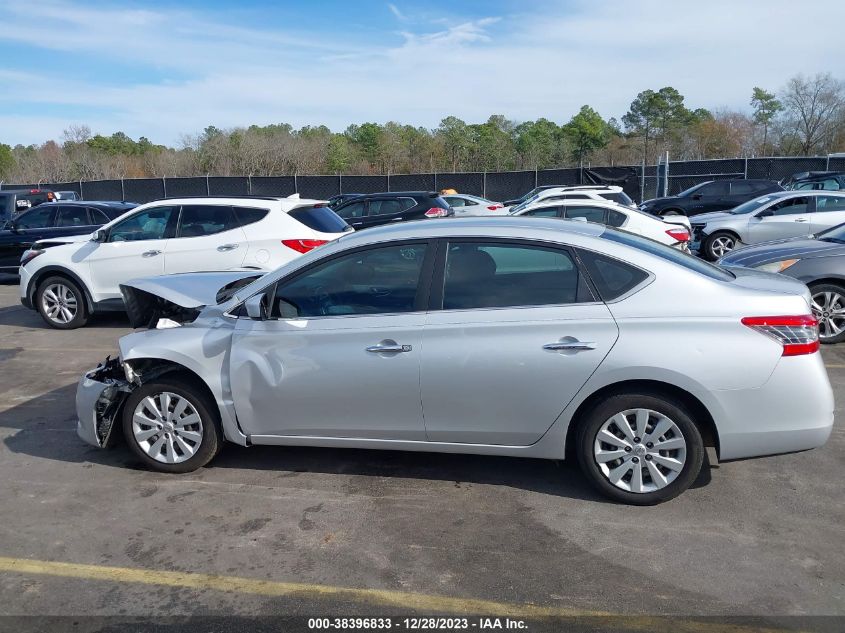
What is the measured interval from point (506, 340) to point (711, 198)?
18.9m

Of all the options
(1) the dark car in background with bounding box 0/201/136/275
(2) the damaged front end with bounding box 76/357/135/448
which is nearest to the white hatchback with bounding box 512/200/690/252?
(1) the dark car in background with bounding box 0/201/136/275

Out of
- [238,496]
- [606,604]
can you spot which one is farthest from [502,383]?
[238,496]

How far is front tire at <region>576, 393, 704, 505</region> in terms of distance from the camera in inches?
165

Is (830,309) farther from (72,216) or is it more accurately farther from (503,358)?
(72,216)

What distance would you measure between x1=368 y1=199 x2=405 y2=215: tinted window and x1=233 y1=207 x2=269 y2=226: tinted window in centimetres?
718

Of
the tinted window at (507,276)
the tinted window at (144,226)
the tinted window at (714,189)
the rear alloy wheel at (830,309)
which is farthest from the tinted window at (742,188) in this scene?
the tinted window at (507,276)

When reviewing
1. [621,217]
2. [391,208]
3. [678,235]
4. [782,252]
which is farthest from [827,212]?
[391,208]

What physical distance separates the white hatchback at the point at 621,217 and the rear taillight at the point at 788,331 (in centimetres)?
776

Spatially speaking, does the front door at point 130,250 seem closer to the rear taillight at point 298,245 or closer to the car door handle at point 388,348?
the rear taillight at point 298,245

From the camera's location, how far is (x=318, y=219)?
9453 millimetres

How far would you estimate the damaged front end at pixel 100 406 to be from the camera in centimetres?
506

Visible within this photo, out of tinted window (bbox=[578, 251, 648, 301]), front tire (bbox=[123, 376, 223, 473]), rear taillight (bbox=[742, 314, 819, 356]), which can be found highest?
tinted window (bbox=[578, 251, 648, 301])

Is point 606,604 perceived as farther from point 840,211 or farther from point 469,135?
point 469,135

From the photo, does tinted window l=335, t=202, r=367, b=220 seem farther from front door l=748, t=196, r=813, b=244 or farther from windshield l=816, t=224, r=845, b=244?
windshield l=816, t=224, r=845, b=244
